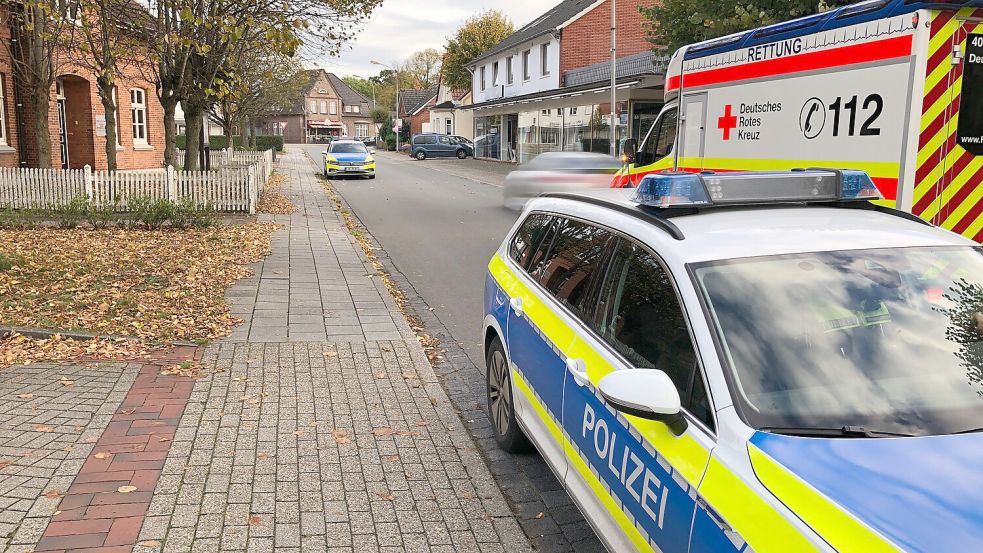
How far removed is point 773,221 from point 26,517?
12.2ft

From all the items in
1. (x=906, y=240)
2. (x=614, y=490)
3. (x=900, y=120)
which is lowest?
(x=614, y=490)

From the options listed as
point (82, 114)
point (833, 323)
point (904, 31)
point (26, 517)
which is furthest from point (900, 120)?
point (82, 114)

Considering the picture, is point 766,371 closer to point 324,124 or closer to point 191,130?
point 191,130

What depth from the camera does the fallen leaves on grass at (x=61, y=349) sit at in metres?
6.26

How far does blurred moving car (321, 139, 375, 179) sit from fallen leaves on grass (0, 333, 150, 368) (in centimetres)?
2388

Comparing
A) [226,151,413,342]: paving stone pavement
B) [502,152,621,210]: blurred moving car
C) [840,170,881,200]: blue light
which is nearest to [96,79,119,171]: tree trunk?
[226,151,413,342]: paving stone pavement

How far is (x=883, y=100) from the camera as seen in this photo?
7.18 m

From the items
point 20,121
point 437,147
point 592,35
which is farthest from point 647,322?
point 437,147

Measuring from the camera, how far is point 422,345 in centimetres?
727

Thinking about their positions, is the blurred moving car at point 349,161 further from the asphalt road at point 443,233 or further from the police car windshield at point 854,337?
the police car windshield at point 854,337

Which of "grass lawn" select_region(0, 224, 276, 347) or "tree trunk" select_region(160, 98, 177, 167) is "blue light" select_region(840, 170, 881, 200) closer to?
"grass lawn" select_region(0, 224, 276, 347)

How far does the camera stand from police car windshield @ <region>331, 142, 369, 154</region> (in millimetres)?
30934

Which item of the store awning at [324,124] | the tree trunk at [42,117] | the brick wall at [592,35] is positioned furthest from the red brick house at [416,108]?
the tree trunk at [42,117]

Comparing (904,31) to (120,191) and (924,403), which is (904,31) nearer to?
(924,403)
